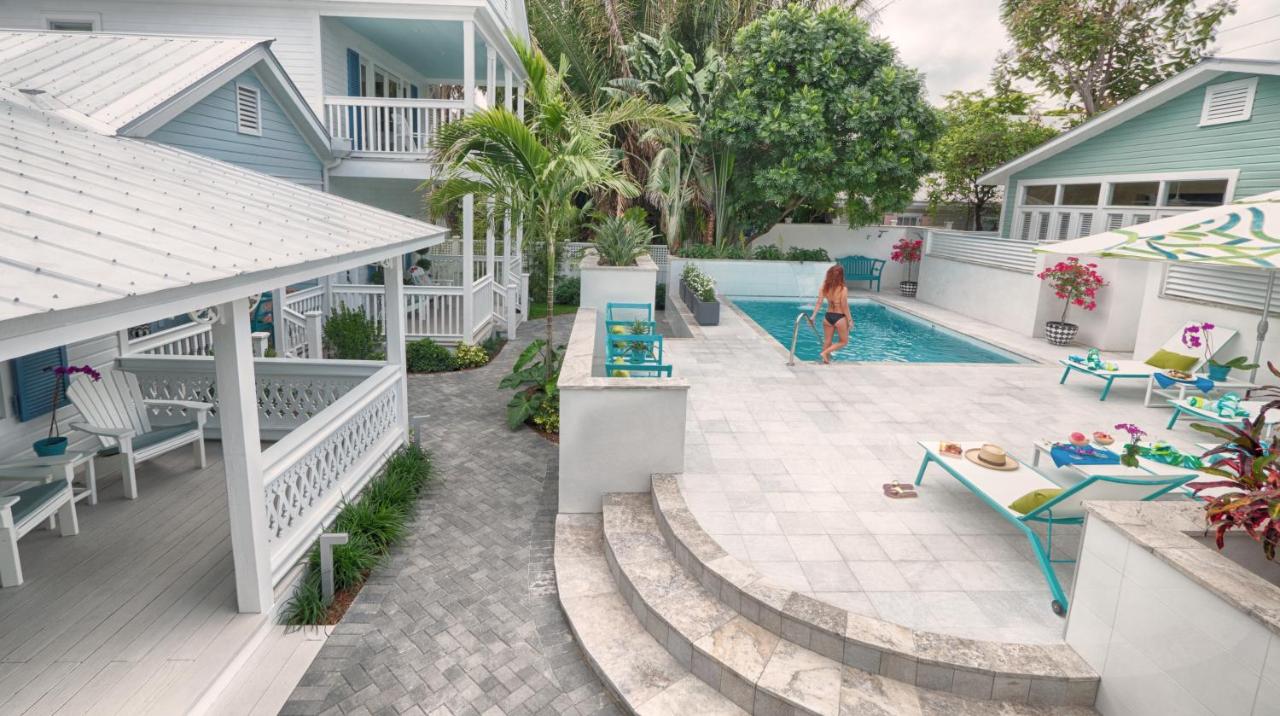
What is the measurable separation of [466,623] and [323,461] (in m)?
2.00

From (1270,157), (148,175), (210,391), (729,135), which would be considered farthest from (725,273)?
(148,175)

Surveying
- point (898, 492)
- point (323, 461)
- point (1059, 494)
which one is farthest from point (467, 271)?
point (1059, 494)

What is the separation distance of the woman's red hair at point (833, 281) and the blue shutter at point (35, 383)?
9.25m

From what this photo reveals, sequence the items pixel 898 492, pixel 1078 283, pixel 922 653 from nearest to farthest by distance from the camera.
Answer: pixel 922 653 < pixel 898 492 < pixel 1078 283

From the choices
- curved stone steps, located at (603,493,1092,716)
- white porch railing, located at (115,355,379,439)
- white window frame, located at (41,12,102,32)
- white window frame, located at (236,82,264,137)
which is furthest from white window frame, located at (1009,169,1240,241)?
white window frame, located at (41,12,102,32)

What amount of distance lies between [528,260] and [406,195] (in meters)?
3.65

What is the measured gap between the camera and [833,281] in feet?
32.8

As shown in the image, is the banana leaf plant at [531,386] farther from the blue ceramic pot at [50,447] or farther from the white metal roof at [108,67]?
the white metal roof at [108,67]

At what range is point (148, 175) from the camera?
502 cm

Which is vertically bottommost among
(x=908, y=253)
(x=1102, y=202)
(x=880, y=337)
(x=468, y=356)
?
(x=468, y=356)

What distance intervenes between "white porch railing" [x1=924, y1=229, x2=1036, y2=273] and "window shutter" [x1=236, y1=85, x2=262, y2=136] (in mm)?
13079

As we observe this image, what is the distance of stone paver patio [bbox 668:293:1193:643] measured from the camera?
431 cm

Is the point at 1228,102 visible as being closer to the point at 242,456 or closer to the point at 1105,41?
the point at 1105,41

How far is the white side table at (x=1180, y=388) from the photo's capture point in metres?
8.34
